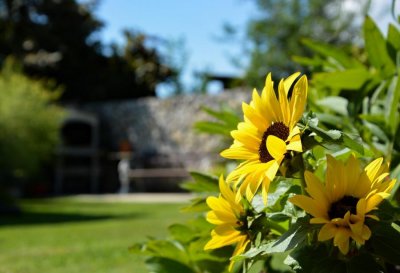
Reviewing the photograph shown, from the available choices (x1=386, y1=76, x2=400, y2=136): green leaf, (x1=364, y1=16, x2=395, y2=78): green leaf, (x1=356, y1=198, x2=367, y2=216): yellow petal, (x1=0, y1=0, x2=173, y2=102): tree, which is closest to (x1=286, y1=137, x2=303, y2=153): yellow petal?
(x1=356, y1=198, x2=367, y2=216): yellow petal

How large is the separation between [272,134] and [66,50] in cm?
2051

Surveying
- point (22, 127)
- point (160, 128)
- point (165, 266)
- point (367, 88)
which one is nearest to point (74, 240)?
point (165, 266)

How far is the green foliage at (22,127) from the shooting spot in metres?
9.41

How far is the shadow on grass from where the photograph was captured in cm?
749

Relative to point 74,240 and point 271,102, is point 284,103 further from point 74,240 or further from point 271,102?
point 74,240

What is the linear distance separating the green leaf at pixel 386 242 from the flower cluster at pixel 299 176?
2 cm

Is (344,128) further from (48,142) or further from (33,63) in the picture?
(33,63)

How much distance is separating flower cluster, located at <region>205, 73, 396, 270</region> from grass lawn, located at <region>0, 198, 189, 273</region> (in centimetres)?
60

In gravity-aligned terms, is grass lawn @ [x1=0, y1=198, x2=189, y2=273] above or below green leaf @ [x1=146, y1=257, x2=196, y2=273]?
below

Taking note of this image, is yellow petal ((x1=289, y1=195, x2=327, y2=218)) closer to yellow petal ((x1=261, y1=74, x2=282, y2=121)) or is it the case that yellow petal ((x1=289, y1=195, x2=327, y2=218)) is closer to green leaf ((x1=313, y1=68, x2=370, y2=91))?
yellow petal ((x1=261, y1=74, x2=282, y2=121))

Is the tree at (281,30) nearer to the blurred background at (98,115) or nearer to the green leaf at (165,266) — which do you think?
the blurred background at (98,115)

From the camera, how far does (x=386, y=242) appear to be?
0.79 metres

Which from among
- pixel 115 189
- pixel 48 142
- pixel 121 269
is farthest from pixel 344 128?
pixel 115 189

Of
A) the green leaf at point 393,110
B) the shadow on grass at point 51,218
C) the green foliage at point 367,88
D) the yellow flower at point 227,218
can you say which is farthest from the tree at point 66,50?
the yellow flower at point 227,218
